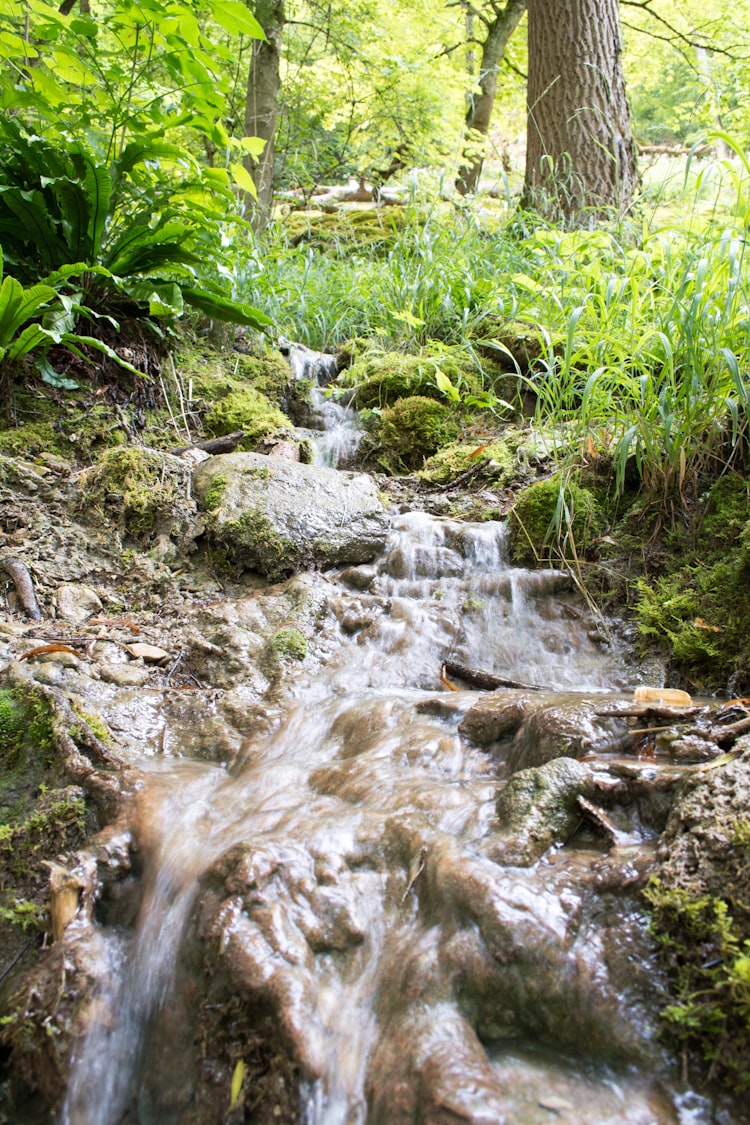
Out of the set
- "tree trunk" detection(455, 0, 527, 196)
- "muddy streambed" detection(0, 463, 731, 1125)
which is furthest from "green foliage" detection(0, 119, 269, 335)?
"tree trunk" detection(455, 0, 527, 196)

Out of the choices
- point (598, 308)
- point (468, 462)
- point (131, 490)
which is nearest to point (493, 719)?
point (131, 490)

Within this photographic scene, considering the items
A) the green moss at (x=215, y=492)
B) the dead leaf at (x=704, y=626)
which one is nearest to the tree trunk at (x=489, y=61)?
the green moss at (x=215, y=492)

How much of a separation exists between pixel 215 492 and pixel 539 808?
7.80 ft

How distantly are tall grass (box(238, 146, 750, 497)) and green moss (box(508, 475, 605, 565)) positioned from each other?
Answer: 0.66ft

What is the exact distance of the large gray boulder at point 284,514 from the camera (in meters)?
3.24

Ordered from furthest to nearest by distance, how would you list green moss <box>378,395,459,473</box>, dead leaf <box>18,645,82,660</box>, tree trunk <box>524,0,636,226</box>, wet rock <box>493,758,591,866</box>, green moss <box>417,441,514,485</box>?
tree trunk <box>524,0,636,226</box> < green moss <box>378,395,459,473</box> < green moss <box>417,441,514,485</box> < dead leaf <box>18,645,82,660</box> < wet rock <box>493,758,591,866</box>

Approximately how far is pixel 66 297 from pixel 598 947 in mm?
3486

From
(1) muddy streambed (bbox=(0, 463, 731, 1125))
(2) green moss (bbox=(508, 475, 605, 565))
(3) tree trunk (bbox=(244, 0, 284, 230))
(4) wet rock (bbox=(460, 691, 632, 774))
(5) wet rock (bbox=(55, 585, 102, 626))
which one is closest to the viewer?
(1) muddy streambed (bbox=(0, 463, 731, 1125))

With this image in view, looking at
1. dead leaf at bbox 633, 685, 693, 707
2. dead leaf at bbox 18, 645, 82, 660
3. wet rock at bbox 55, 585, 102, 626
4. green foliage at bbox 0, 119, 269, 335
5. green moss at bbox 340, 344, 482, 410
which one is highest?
green foliage at bbox 0, 119, 269, 335

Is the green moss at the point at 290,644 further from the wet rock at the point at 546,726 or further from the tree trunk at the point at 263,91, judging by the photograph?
the tree trunk at the point at 263,91

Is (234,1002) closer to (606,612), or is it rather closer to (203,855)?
(203,855)

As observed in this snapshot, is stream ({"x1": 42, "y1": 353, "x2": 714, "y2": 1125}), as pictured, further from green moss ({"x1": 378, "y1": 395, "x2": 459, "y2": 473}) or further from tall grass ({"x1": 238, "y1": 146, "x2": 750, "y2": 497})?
green moss ({"x1": 378, "y1": 395, "x2": 459, "y2": 473})

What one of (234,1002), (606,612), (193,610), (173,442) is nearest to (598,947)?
(234,1002)

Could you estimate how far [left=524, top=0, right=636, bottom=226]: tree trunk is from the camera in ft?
18.5
